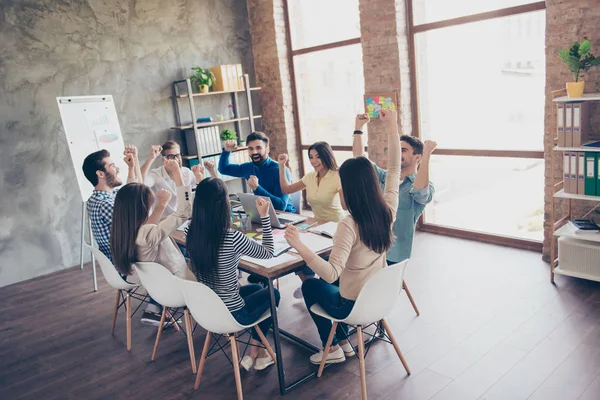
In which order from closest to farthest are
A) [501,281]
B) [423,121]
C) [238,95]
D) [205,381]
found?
1. [205,381]
2. [501,281]
3. [423,121]
4. [238,95]

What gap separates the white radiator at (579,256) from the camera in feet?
13.5

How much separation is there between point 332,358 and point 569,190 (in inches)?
97.4

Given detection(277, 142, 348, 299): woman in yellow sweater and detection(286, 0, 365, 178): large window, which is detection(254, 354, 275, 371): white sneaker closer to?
detection(277, 142, 348, 299): woman in yellow sweater

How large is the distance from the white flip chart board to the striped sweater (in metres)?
3.40

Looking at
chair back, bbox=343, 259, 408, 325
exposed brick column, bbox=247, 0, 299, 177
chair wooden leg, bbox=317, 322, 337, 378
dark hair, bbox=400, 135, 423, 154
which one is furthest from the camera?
exposed brick column, bbox=247, 0, 299, 177

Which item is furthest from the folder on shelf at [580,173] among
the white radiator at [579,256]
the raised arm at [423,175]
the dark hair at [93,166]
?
the dark hair at [93,166]

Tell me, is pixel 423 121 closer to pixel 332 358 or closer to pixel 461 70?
pixel 461 70

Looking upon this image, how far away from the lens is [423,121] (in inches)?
233

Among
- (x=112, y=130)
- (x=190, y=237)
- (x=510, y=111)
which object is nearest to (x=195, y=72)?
(x=112, y=130)

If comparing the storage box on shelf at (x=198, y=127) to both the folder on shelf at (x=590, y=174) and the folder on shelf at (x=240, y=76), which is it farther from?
the folder on shelf at (x=590, y=174)

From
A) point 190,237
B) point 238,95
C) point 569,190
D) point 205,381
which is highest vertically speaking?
point 238,95

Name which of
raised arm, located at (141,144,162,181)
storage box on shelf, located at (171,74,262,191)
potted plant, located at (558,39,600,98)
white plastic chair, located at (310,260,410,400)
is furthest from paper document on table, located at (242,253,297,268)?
storage box on shelf, located at (171,74,262,191)

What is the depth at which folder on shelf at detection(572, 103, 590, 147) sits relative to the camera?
13.2ft

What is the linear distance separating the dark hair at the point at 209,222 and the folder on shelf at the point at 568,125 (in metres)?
2.92
